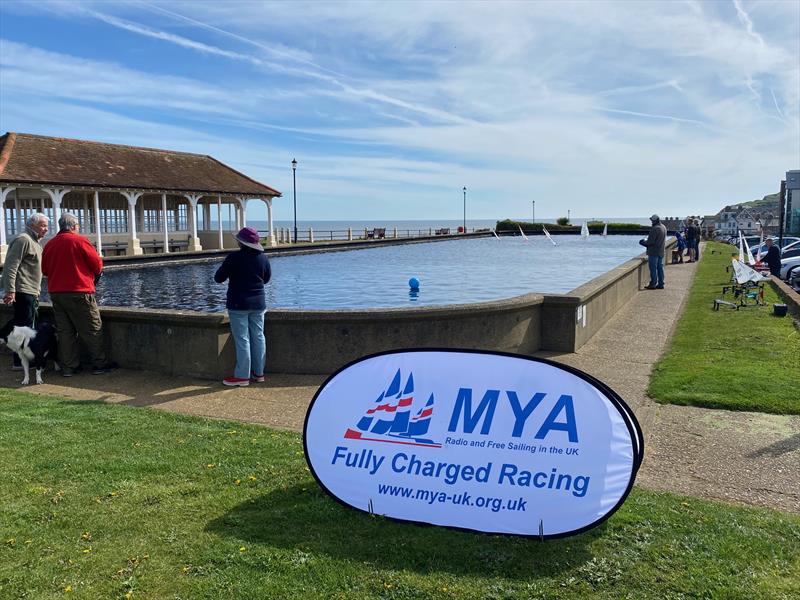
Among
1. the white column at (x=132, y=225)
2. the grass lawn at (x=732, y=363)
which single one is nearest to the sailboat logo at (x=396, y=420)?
the grass lawn at (x=732, y=363)

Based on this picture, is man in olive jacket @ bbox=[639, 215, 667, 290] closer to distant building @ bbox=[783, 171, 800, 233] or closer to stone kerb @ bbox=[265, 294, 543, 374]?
stone kerb @ bbox=[265, 294, 543, 374]

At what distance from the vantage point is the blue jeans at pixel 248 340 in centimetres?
739

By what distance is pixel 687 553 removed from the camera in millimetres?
3553

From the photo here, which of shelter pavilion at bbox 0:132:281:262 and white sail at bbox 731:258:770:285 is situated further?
shelter pavilion at bbox 0:132:281:262

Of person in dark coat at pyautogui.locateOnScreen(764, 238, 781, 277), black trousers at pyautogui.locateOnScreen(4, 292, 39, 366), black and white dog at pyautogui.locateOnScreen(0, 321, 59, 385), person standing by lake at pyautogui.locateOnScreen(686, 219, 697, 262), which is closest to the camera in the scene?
black and white dog at pyautogui.locateOnScreen(0, 321, 59, 385)

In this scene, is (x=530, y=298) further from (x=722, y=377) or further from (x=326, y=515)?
(x=326, y=515)

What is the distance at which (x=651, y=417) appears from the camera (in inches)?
250

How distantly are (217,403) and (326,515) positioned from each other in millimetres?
3054

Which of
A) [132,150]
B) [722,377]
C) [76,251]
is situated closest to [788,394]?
[722,377]

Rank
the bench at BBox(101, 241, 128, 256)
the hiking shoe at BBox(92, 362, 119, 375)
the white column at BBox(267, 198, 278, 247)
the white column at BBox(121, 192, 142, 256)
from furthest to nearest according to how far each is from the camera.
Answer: the white column at BBox(267, 198, 278, 247)
the bench at BBox(101, 241, 128, 256)
the white column at BBox(121, 192, 142, 256)
the hiking shoe at BBox(92, 362, 119, 375)

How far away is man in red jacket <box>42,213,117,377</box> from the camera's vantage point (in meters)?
7.74

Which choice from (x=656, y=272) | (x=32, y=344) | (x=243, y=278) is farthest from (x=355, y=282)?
(x=243, y=278)

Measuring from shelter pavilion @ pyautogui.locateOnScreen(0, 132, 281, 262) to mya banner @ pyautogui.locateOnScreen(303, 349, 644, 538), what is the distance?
2666 centimetres

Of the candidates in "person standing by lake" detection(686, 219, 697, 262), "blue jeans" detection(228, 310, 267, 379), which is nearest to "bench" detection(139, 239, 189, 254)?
"person standing by lake" detection(686, 219, 697, 262)
